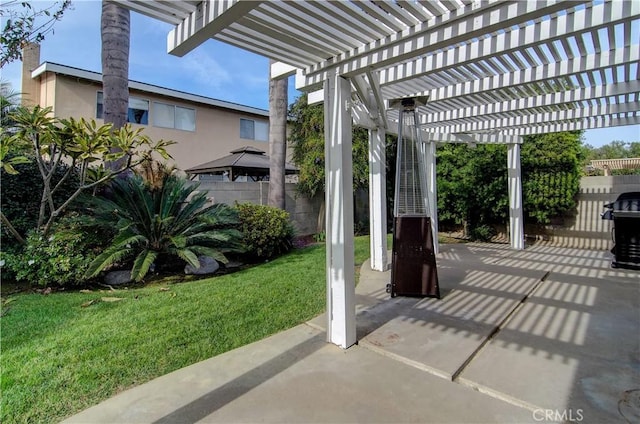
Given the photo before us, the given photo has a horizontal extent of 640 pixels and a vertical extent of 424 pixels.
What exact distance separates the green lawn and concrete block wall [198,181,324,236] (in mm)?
2800

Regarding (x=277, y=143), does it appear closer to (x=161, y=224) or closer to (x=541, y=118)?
(x=161, y=224)

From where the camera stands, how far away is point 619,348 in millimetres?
2887

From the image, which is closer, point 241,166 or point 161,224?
point 161,224

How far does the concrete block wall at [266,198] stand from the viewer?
24.0 feet

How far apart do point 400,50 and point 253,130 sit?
13.0 meters

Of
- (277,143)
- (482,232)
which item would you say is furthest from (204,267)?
(482,232)

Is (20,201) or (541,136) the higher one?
(541,136)

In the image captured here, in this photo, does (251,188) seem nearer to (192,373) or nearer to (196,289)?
(196,289)

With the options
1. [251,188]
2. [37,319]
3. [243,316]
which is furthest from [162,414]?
[251,188]

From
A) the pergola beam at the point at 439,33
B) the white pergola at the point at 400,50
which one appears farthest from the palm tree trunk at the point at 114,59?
the pergola beam at the point at 439,33

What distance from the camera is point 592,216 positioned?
7887 millimetres

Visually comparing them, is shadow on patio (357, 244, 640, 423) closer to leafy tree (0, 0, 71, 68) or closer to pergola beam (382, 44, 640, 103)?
pergola beam (382, 44, 640, 103)

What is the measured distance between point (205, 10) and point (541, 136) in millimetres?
8646

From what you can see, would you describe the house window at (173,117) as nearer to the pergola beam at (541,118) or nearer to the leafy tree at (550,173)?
the pergola beam at (541,118)
